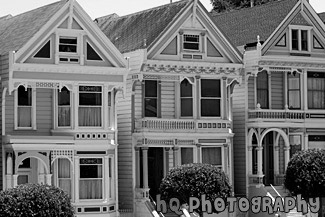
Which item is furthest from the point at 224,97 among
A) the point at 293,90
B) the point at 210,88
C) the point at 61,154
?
the point at 61,154

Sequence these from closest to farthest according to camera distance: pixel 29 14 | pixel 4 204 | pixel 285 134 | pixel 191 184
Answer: pixel 4 204, pixel 191 184, pixel 29 14, pixel 285 134

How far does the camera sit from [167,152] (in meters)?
56.2

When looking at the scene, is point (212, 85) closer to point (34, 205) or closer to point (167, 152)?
point (167, 152)

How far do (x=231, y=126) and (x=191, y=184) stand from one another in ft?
23.2

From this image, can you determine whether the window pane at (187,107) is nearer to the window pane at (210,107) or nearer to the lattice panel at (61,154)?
the window pane at (210,107)

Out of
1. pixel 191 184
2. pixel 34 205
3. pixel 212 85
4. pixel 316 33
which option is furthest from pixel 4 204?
pixel 316 33

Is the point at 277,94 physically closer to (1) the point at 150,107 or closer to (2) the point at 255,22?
(2) the point at 255,22

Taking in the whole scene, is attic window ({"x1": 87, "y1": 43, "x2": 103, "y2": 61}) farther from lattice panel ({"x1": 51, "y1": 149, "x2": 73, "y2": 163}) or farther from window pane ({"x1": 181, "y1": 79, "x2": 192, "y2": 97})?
window pane ({"x1": 181, "y1": 79, "x2": 192, "y2": 97})

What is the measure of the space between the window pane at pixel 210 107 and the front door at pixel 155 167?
3.06 meters

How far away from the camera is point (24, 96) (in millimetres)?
51781

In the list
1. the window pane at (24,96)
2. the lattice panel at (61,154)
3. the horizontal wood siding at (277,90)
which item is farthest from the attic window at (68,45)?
the horizontal wood siding at (277,90)

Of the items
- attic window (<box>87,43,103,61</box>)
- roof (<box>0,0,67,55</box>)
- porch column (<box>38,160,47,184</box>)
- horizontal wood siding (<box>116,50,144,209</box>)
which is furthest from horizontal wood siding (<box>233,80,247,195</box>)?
porch column (<box>38,160,47,184</box>)

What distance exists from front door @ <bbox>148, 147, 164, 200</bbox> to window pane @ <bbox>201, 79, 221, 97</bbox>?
382 cm

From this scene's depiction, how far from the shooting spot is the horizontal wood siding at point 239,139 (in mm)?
58625
